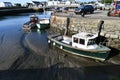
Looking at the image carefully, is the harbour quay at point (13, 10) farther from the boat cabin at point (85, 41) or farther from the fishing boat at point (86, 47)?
the boat cabin at point (85, 41)

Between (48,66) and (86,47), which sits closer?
(48,66)

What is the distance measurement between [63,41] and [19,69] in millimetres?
6764

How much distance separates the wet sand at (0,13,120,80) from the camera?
15.4 metres

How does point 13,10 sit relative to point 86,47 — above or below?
above

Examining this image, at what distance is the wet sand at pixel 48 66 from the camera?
50.5 ft

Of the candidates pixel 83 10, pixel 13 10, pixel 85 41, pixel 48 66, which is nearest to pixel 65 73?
pixel 48 66

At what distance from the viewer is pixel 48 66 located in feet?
56.2

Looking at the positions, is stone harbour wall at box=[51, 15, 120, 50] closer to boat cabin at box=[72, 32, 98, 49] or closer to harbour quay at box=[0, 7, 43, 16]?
boat cabin at box=[72, 32, 98, 49]

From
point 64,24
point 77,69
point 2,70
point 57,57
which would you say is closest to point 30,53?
point 57,57

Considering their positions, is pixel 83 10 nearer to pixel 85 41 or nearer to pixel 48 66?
pixel 85 41

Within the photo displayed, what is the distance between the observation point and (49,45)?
23344mm

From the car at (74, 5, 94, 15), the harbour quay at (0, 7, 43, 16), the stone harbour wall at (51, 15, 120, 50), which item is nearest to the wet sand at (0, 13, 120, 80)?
the stone harbour wall at (51, 15, 120, 50)

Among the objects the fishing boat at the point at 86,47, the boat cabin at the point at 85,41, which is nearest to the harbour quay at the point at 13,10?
the fishing boat at the point at 86,47

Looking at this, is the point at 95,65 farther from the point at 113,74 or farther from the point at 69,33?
the point at 69,33
